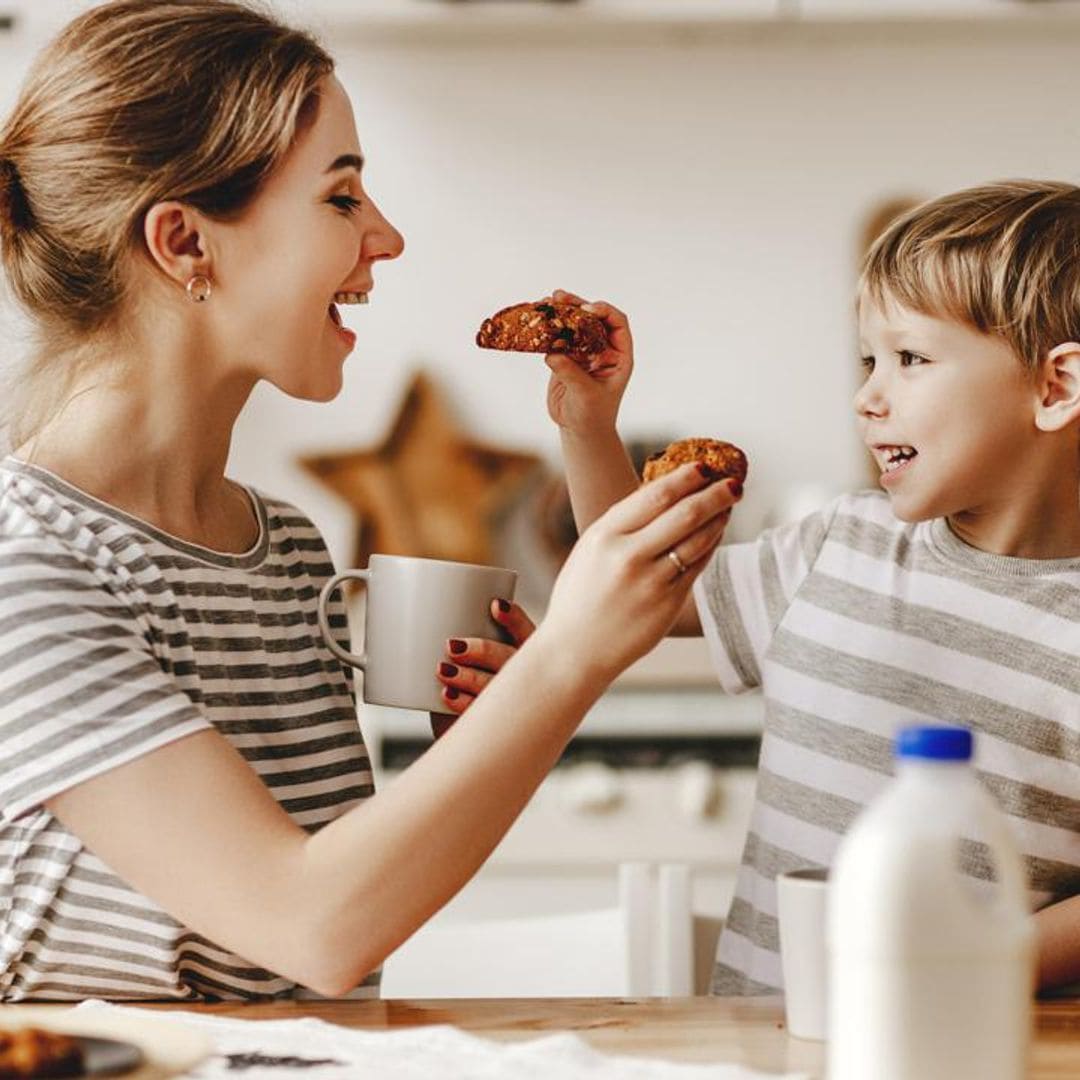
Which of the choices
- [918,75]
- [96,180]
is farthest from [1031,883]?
[918,75]

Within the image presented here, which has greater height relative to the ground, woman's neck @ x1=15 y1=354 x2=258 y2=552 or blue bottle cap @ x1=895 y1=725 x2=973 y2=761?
woman's neck @ x1=15 y1=354 x2=258 y2=552

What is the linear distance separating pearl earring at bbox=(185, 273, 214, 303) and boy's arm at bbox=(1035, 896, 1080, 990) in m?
0.73

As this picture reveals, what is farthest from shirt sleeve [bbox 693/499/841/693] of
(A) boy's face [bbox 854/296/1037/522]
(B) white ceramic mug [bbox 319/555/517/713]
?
(B) white ceramic mug [bbox 319/555/517/713]

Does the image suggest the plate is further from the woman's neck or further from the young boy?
the young boy

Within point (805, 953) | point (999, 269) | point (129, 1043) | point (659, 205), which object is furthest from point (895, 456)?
point (659, 205)

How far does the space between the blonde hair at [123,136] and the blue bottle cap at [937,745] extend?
0.70 metres

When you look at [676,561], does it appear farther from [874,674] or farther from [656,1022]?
[874,674]

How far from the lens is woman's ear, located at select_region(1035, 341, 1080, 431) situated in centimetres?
137

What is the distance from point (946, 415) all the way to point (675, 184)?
5.88 feet

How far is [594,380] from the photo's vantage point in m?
1.42

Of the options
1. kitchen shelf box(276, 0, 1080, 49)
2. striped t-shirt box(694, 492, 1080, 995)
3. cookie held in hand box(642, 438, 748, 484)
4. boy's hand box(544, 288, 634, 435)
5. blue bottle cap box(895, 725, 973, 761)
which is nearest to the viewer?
blue bottle cap box(895, 725, 973, 761)

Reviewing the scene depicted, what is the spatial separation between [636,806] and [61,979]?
163 cm

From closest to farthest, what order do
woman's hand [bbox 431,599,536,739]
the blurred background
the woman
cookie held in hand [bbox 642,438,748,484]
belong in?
the woman → cookie held in hand [bbox 642,438,748,484] → woman's hand [bbox 431,599,536,739] → the blurred background

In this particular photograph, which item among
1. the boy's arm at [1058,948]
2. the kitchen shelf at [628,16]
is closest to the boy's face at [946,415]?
the boy's arm at [1058,948]
